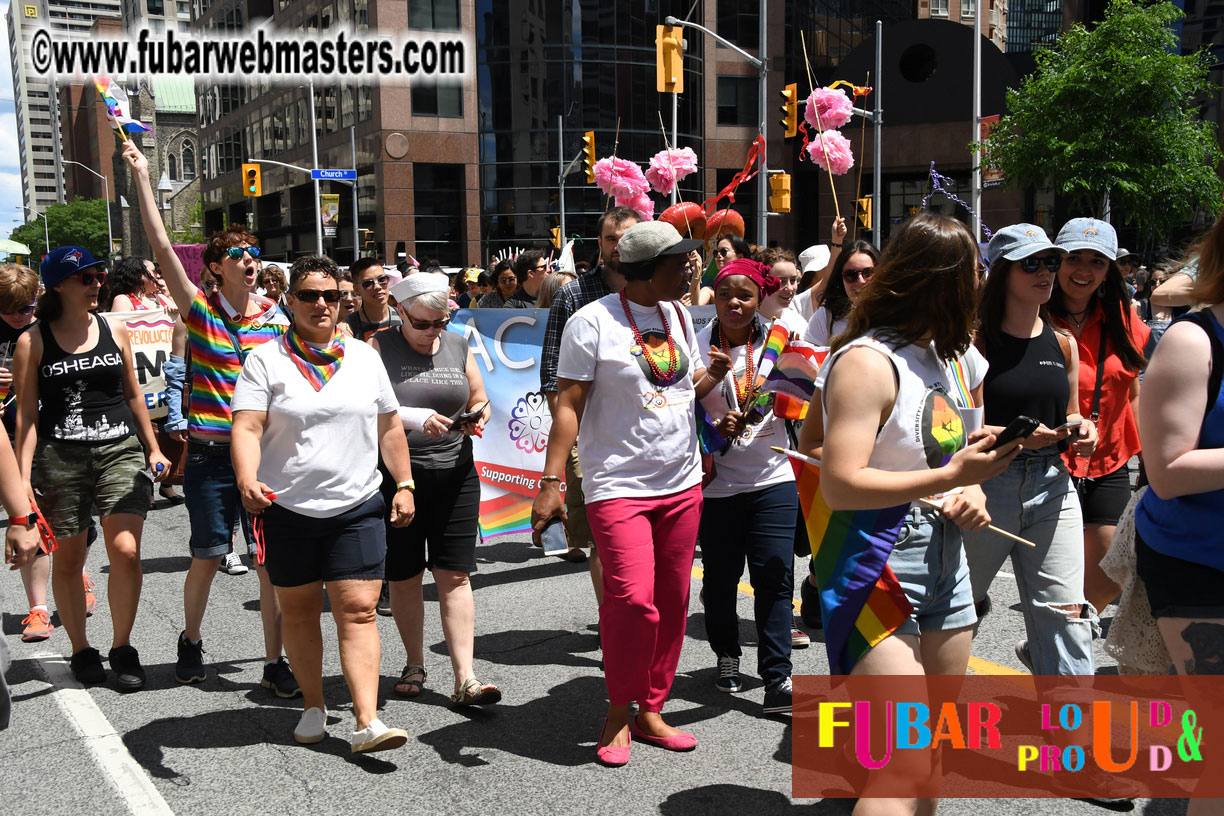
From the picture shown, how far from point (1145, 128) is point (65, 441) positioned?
29582 millimetres

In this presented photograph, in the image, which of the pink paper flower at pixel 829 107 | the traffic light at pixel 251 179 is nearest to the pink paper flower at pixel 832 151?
the pink paper flower at pixel 829 107

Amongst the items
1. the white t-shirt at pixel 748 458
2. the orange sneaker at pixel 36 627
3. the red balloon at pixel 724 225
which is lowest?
the orange sneaker at pixel 36 627

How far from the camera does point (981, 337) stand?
13.3 feet

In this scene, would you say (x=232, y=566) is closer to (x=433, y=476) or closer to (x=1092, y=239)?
(x=433, y=476)

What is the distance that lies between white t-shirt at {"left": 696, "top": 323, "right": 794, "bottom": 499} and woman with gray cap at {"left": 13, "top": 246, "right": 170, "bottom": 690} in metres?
2.72

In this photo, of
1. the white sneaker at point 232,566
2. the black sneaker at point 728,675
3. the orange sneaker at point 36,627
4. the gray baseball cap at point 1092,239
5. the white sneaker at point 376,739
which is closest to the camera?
the white sneaker at point 376,739

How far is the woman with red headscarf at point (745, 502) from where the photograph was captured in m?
4.70

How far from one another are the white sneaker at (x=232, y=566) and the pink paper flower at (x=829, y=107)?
7412 millimetres

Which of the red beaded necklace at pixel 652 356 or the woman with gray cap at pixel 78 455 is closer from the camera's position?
the red beaded necklace at pixel 652 356

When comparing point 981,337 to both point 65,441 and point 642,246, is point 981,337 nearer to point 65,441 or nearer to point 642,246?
point 642,246

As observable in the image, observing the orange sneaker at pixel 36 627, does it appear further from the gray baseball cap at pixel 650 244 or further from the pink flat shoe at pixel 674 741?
the gray baseball cap at pixel 650 244

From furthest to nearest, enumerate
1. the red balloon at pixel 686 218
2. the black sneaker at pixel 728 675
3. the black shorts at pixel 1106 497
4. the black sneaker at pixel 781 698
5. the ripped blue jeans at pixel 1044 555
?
1. the red balloon at pixel 686 218
2. the black sneaker at pixel 728 675
3. the black shorts at pixel 1106 497
4. the black sneaker at pixel 781 698
5. the ripped blue jeans at pixel 1044 555

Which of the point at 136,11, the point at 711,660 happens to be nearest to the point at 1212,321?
the point at 711,660

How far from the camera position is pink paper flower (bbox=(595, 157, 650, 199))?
31.6 ft
